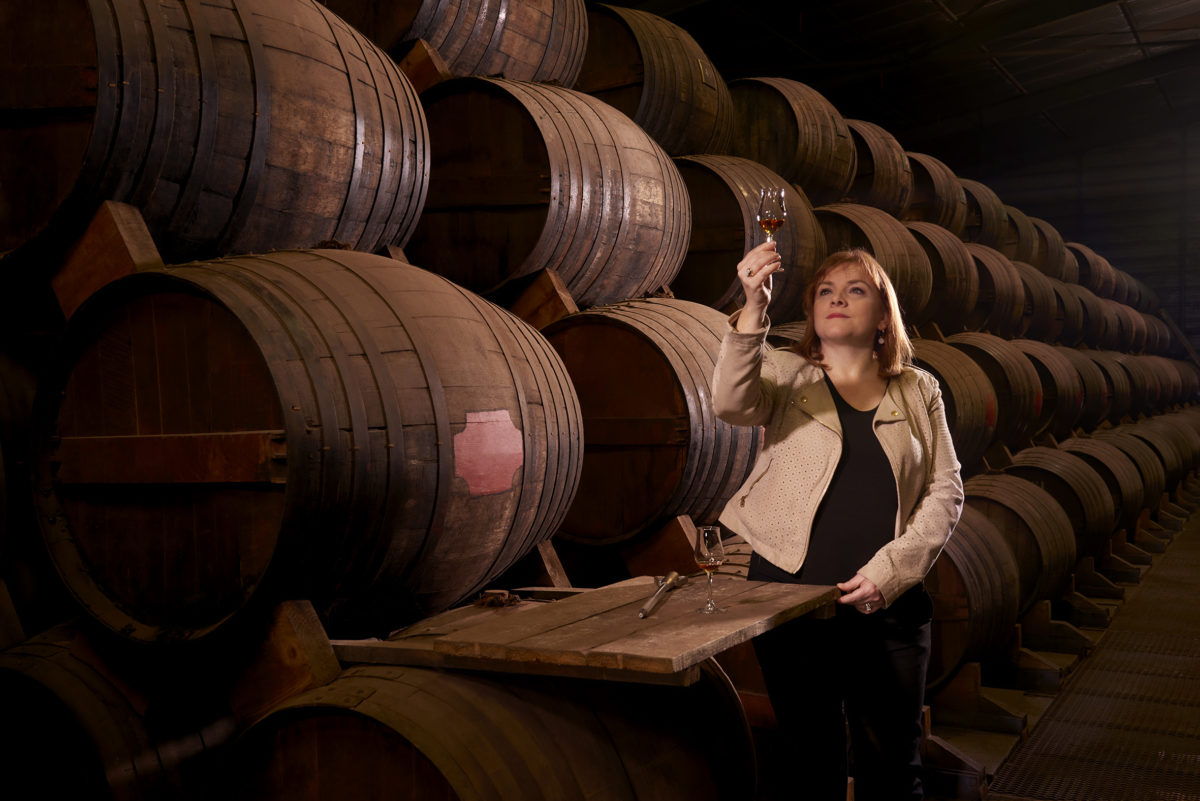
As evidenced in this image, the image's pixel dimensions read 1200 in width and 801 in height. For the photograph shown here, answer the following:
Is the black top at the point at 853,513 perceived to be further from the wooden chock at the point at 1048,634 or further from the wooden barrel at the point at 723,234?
the wooden chock at the point at 1048,634

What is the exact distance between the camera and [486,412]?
261 centimetres

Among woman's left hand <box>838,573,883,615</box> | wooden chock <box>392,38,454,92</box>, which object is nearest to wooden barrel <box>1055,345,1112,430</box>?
wooden chock <box>392,38,454,92</box>

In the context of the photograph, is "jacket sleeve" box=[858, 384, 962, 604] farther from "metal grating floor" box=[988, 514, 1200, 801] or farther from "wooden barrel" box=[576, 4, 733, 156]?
"wooden barrel" box=[576, 4, 733, 156]

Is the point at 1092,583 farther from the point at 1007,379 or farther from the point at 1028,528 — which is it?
the point at 1028,528

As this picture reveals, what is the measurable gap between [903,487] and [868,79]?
1265 cm

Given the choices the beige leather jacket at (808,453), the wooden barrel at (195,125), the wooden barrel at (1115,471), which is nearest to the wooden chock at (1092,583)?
the wooden barrel at (1115,471)

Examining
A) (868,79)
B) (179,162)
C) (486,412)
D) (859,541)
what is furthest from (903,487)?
(868,79)

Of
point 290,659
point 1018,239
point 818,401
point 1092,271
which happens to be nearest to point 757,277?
point 818,401

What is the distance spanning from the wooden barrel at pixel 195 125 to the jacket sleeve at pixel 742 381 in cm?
113

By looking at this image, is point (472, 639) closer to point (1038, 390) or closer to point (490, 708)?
point (490, 708)

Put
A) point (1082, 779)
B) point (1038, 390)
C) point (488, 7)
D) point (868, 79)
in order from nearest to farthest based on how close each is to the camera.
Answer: point (488, 7)
point (1082, 779)
point (1038, 390)
point (868, 79)

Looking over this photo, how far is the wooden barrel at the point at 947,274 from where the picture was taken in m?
7.42

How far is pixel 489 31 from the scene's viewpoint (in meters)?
4.16

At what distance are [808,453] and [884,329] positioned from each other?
1.28ft
